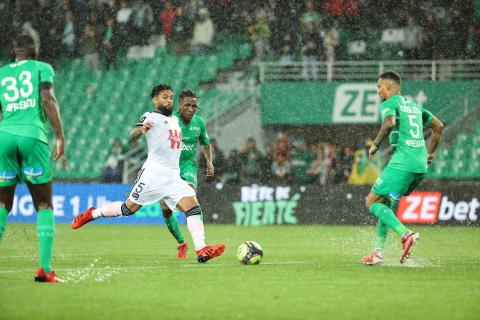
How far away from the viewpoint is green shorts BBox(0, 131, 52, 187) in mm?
8641

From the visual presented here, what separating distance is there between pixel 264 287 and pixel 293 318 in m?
1.82

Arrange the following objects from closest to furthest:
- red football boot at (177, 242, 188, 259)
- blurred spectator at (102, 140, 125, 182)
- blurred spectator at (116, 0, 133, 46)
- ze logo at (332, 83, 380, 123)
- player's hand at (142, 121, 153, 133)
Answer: player's hand at (142, 121, 153, 133) < red football boot at (177, 242, 188, 259) < blurred spectator at (102, 140, 125, 182) < ze logo at (332, 83, 380, 123) < blurred spectator at (116, 0, 133, 46)

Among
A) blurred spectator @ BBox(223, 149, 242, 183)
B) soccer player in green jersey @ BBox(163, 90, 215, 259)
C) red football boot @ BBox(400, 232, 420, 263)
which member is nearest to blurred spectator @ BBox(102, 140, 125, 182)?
blurred spectator @ BBox(223, 149, 242, 183)

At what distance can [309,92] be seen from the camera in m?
25.3

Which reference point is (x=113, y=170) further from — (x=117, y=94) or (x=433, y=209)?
(x=433, y=209)

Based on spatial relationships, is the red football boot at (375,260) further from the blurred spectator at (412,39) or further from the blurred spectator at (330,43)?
the blurred spectator at (412,39)

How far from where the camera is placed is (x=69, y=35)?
27469 millimetres

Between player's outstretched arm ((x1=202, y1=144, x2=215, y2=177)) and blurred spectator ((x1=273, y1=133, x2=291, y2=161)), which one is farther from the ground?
player's outstretched arm ((x1=202, y1=144, x2=215, y2=177))

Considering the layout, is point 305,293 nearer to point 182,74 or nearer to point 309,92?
point 309,92

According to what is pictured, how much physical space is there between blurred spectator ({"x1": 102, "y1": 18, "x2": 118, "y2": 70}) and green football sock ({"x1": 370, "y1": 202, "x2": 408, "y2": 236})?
682 inches

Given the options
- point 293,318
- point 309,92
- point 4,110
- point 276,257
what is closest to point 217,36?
point 309,92

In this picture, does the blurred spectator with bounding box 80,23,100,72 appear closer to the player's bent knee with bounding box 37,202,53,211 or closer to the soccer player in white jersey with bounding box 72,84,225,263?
the soccer player in white jersey with bounding box 72,84,225,263

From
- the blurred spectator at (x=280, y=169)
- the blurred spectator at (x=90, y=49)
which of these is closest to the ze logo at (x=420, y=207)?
the blurred spectator at (x=280, y=169)

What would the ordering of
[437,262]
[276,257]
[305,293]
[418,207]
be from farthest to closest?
[418,207], [276,257], [437,262], [305,293]
